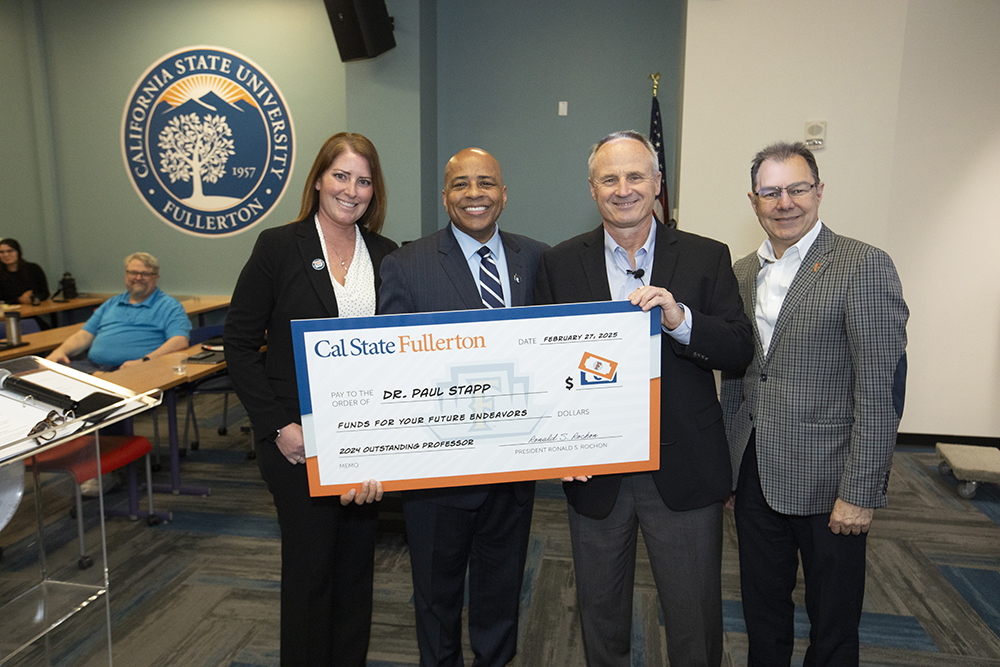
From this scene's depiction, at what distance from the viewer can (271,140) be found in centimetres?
660

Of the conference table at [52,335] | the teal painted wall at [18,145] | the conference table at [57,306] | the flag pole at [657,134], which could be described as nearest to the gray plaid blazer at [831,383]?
the flag pole at [657,134]

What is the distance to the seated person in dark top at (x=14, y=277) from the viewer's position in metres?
6.32

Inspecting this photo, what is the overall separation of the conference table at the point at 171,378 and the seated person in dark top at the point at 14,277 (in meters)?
3.28

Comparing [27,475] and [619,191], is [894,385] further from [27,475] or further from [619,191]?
[27,475]

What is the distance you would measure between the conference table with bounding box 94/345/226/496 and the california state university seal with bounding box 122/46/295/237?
113 inches

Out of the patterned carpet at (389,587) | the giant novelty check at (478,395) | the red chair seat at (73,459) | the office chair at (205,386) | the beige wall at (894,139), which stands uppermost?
the beige wall at (894,139)

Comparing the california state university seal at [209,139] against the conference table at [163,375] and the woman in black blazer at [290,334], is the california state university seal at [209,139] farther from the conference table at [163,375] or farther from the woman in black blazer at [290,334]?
the woman in black blazer at [290,334]

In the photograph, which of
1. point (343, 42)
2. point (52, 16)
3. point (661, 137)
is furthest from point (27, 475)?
point (52, 16)

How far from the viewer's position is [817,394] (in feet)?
5.94

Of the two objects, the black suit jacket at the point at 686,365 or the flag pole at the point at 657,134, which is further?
the flag pole at the point at 657,134

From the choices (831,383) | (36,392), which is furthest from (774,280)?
(36,392)

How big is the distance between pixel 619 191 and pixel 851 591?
1.33m

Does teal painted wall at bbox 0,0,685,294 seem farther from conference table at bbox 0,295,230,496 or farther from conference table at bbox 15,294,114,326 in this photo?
conference table at bbox 0,295,230,496

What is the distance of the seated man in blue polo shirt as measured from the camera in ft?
14.6
